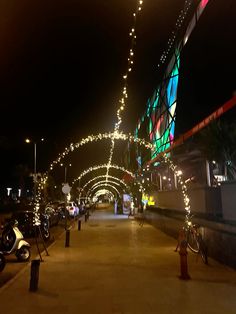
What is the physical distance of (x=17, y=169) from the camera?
52.3 metres

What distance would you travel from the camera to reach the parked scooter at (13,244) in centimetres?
1251

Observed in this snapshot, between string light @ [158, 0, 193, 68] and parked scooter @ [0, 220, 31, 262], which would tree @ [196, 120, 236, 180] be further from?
string light @ [158, 0, 193, 68]

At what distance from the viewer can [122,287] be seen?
27.9ft

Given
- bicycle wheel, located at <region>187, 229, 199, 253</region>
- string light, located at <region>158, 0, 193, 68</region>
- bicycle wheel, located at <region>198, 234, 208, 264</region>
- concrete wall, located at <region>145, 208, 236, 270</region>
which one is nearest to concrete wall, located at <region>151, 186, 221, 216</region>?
concrete wall, located at <region>145, 208, 236, 270</region>

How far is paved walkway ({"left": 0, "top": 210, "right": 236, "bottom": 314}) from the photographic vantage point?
6949mm

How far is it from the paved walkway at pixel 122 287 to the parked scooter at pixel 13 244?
2.46 ft

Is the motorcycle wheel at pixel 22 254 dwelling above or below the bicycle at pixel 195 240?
below

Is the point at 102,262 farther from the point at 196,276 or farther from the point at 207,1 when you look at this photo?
the point at 207,1

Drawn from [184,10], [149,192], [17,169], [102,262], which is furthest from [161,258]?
[17,169]

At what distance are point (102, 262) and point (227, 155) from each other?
568 cm

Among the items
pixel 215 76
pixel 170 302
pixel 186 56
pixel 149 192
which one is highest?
pixel 186 56

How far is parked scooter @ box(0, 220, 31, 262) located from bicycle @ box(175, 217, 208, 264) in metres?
5.09

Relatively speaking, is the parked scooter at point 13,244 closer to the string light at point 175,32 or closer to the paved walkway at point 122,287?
the paved walkway at point 122,287

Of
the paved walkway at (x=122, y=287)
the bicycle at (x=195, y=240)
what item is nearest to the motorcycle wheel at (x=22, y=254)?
the paved walkway at (x=122, y=287)
